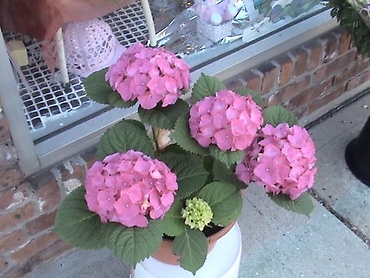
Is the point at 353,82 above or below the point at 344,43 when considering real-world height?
below

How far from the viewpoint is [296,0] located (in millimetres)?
1857

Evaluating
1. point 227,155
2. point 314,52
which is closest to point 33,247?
point 227,155

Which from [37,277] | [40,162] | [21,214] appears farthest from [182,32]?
[37,277]

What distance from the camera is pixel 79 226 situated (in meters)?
1.02

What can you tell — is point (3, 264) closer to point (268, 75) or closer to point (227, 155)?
point (227, 155)

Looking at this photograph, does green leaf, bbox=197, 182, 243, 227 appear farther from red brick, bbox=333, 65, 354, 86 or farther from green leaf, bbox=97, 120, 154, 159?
red brick, bbox=333, 65, 354, 86

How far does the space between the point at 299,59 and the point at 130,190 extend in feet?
3.72

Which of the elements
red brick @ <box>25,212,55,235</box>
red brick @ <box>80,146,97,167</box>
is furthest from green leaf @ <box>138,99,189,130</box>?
red brick @ <box>25,212,55,235</box>

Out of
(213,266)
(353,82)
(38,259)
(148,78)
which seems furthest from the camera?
(353,82)

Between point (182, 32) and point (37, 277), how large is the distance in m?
0.89

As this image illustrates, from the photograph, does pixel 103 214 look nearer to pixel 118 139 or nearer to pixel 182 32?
pixel 118 139

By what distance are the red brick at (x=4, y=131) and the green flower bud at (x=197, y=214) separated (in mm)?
522

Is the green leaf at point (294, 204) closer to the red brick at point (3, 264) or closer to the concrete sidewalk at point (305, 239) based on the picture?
the concrete sidewalk at point (305, 239)

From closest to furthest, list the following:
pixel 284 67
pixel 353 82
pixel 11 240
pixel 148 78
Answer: pixel 148 78
pixel 11 240
pixel 284 67
pixel 353 82
